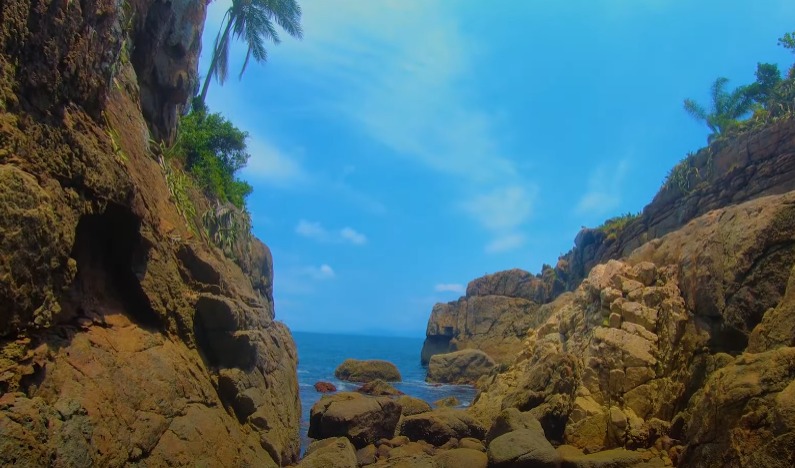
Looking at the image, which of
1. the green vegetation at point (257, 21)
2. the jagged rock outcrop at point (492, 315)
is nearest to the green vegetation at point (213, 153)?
the green vegetation at point (257, 21)

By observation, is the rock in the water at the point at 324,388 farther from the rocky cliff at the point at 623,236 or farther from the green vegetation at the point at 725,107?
the green vegetation at the point at 725,107

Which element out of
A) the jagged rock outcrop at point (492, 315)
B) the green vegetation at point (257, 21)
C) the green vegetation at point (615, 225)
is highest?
the green vegetation at point (257, 21)

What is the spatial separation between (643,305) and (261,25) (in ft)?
101

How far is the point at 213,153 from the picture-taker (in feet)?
95.0

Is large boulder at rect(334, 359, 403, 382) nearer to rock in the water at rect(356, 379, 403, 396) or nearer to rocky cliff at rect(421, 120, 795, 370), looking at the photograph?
rock in the water at rect(356, 379, 403, 396)

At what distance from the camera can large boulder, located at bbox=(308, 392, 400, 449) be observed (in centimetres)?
1512

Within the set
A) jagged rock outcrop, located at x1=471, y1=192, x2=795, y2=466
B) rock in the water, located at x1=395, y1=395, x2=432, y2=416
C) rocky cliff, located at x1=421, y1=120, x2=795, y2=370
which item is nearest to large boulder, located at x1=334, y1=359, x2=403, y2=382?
rocky cliff, located at x1=421, y1=120, x2=795, y2=370

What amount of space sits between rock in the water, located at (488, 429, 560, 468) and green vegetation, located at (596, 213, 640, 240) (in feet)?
118

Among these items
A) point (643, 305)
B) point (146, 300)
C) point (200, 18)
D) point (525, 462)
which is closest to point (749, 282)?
point (643, 305)

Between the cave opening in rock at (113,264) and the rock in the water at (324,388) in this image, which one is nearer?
the cave opening in rock at (113,264)

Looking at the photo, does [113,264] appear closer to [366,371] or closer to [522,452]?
[522,452]

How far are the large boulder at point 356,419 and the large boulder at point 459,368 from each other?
24.0 meters

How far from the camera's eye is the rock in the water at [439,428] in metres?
15.9

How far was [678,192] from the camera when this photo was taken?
133ft
